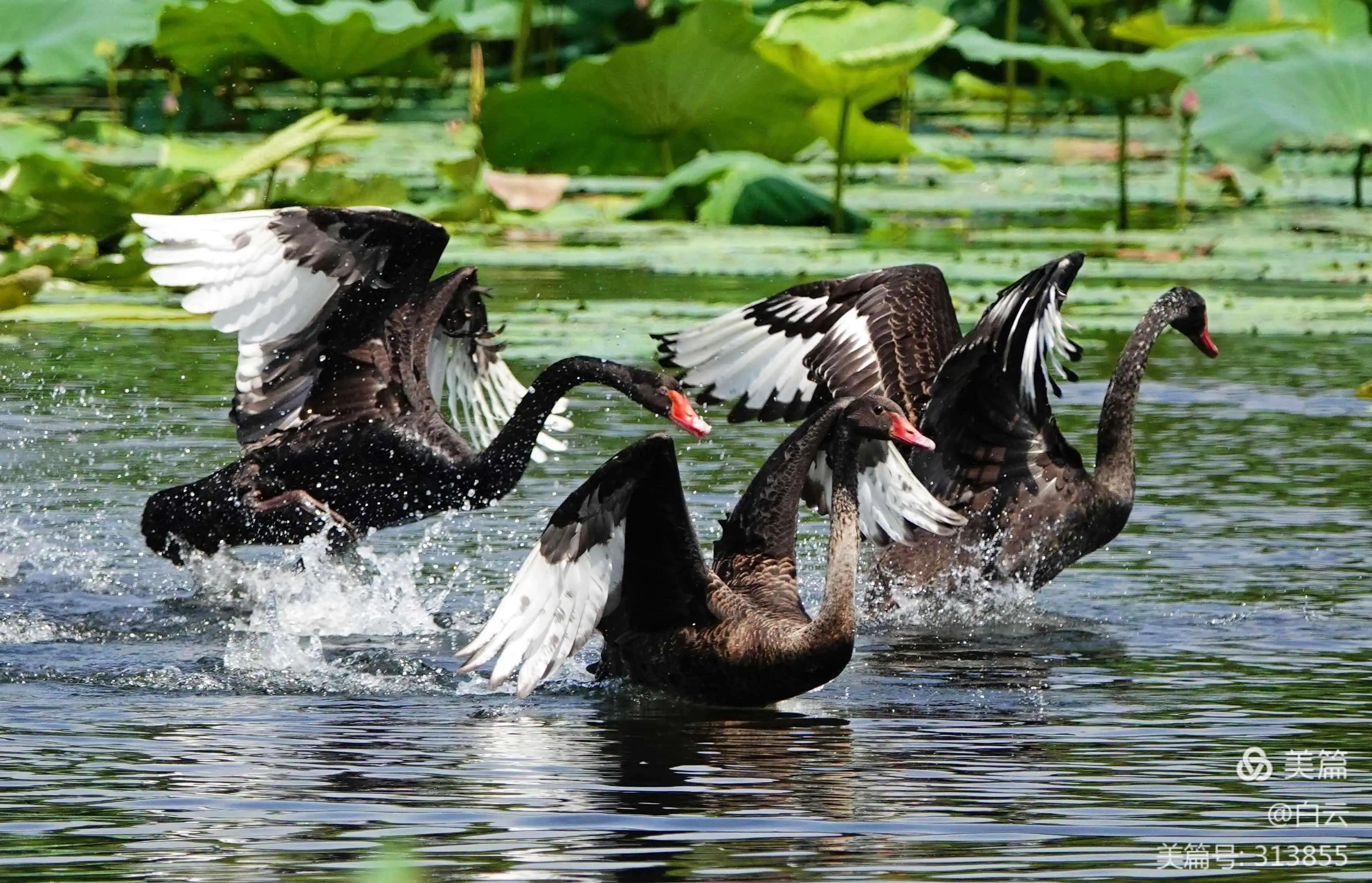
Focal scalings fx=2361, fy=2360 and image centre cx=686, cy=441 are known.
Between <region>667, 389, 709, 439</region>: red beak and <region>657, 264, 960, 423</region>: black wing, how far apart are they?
3.14 feet

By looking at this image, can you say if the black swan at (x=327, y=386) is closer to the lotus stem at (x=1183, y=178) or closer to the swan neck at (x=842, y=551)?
the swan neck at (x=842, y=551)

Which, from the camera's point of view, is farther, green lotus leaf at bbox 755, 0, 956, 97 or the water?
green lotus leaf at bbox 755, 0, 956, 97

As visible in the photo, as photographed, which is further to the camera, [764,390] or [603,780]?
[764,390]

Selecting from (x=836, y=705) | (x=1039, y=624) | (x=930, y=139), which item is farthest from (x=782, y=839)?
(x=930, y=139)

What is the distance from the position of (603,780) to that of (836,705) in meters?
1.04

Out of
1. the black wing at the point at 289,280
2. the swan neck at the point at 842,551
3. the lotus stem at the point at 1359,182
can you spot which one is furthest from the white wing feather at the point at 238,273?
the lotus stem at the point at 1359,182

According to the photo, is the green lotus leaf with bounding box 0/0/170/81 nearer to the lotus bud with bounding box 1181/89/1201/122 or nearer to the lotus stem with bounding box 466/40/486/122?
the lotus stem with bounding box 466/40/486/122

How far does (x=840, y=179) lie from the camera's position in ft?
45.6

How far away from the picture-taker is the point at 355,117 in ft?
64.1

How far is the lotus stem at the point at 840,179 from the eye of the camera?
1381cm

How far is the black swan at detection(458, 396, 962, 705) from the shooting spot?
5648 millimetres

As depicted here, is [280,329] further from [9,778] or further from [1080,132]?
[1080,132]

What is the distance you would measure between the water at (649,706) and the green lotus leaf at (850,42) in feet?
14.7

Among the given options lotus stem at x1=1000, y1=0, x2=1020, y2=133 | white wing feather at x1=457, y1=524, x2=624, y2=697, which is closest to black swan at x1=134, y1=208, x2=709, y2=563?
white wing feather at x1=457, y1=524, x2=624, y2=697
